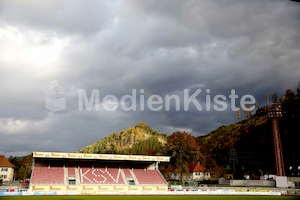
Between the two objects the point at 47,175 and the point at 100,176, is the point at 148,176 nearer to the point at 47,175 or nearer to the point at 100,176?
the point at 100,176

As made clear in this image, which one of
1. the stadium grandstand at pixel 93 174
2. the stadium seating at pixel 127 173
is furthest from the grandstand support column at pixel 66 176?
the stadium seating at pixel 127 173

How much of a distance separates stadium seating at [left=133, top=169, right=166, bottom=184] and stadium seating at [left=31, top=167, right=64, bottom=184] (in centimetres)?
1111

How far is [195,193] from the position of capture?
1458 inches

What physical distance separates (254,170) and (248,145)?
26.1ft

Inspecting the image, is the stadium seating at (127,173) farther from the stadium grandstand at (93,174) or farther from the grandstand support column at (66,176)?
the grandstand support column at (66,176)

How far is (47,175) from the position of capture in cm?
3769

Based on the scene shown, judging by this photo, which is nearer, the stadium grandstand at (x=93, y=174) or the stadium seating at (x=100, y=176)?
the stadium grandstand at (x=93, y=174)

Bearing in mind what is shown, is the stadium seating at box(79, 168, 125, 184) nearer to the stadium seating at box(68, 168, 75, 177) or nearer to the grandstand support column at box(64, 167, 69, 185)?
the stadium seating at box(68, 168, 75, 177)

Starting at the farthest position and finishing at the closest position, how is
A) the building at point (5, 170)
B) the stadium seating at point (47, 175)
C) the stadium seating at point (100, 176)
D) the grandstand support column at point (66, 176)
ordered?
the building at point (5, 170) → the stadium seating at point (100, 176) → the grandstand support column at point (66, 176) → the stadium seating at point (47, 175)

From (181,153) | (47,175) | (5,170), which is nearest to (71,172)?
(47,175)

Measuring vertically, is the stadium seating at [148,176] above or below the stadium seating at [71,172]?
below

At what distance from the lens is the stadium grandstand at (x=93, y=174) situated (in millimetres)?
36031

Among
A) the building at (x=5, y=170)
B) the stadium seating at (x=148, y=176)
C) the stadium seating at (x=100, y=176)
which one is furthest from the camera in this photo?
the building at (x=5, y=170)

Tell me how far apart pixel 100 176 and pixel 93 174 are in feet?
3.60
